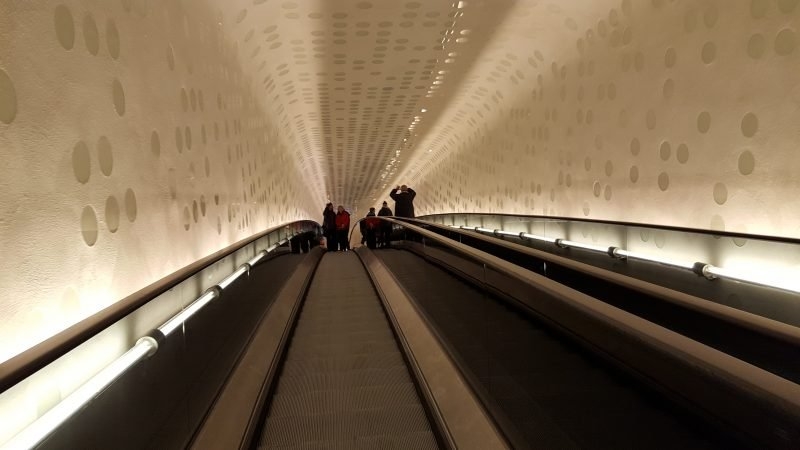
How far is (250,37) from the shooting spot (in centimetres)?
801

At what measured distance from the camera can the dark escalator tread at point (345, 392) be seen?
10.8ft

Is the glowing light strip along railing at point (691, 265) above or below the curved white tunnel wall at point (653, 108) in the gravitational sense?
below

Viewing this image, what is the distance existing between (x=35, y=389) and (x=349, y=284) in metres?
7.02

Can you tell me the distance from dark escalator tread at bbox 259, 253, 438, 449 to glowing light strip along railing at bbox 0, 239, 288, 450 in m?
0.94

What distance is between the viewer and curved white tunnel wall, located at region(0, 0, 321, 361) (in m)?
2.41

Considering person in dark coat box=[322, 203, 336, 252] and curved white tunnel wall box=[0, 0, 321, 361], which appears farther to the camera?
person in dark coat box=[322, 203, 336, 252]

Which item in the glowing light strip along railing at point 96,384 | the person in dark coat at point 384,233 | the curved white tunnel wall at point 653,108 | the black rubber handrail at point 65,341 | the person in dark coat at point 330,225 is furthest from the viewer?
the person in dark coat at point 330,225

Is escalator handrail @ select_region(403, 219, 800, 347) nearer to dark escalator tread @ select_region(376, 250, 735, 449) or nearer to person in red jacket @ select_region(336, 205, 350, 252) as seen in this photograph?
dark escalator tread @ select_region(376, 250, 735, 449)

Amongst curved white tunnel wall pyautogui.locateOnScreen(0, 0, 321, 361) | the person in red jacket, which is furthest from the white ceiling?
the person in red jacket

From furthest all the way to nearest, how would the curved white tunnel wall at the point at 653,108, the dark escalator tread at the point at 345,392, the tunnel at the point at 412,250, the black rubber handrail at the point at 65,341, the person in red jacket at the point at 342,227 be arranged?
the person in red jacket at the point at 342,227 → the curved white tunnel wall at the point at 653,108 → the dark escalator tread at the point at 345,392 → the tunnel at the point at 412,250 → the black rubber handrail at the point at 65,341

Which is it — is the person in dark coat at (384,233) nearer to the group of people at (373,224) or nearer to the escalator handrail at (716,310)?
the group of people at (373,224)

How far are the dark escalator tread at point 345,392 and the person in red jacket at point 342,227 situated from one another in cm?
995

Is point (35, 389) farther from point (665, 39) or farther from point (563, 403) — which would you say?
point (665, 39)

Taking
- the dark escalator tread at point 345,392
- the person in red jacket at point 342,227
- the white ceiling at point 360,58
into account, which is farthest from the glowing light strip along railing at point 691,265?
the person in red jacket at point 342,227
